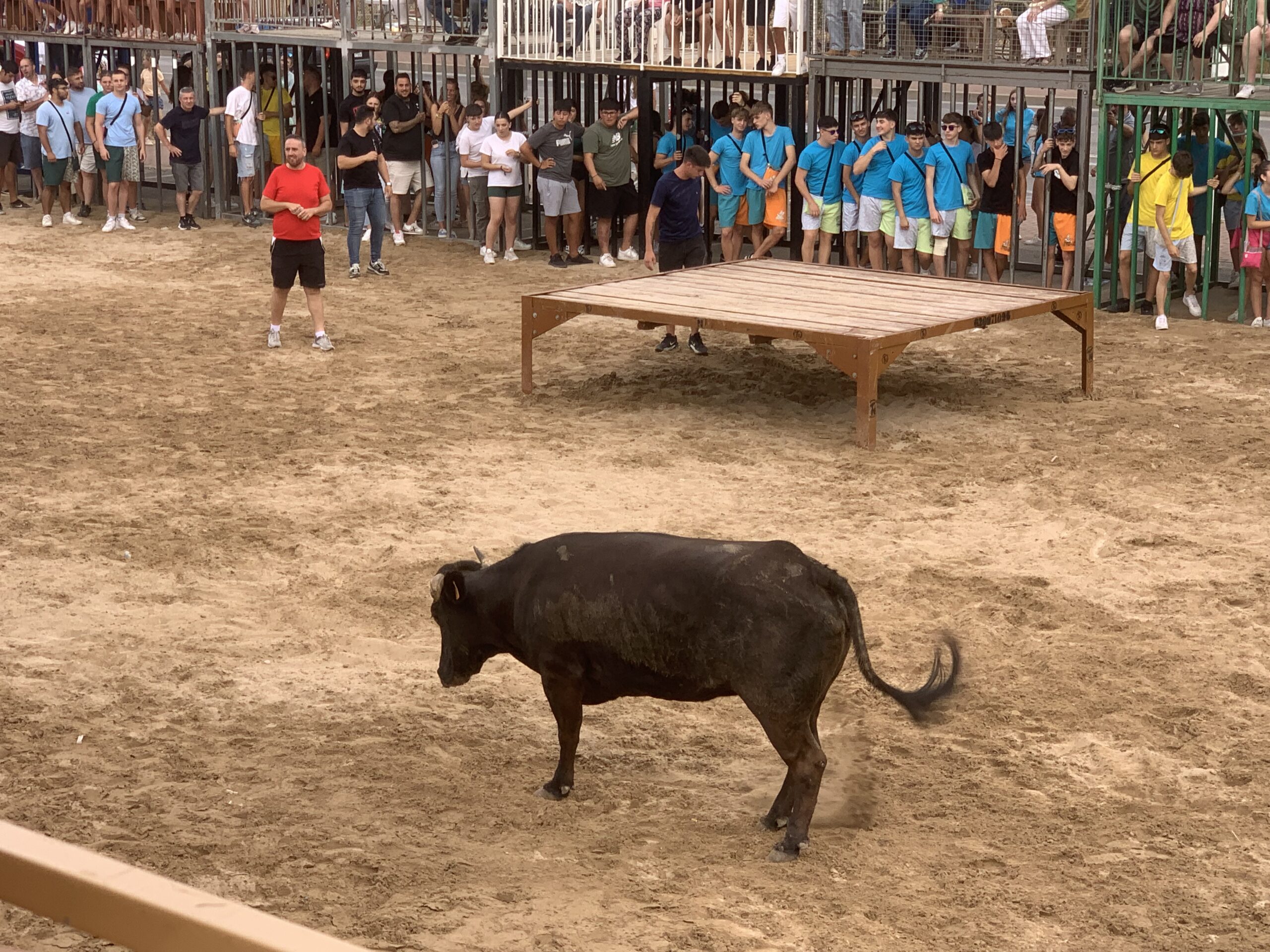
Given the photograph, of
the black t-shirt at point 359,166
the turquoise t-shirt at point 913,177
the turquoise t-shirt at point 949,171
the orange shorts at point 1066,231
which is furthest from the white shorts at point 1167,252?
the black t-shirt at point 359,166

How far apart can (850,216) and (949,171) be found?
50.2 inches

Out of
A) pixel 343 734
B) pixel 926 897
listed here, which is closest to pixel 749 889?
pixel 926 897

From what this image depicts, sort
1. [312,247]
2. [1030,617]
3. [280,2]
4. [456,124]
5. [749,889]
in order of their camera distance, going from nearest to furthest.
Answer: [749,889], [1030,617], [312,247], [456,124], [280,2]

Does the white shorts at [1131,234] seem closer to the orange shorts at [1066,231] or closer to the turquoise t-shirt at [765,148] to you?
the orange shorts at [1066,231]

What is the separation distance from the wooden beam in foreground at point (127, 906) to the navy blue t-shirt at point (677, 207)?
522 inches

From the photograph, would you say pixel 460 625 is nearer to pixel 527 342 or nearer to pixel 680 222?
pixel 527 342

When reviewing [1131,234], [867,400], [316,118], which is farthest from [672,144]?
[867,400]

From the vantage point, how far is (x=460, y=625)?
21.1 ft

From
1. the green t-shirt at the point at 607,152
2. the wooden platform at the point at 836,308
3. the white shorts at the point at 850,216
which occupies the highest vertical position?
the green t-shirt at the point at 607,152

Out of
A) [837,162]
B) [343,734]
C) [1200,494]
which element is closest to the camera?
[343,734]

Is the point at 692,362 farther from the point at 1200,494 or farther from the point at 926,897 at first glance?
the point at 926,897

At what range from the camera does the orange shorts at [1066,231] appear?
55.4 ft

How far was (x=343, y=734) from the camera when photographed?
7.07 m

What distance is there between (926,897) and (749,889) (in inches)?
23.6
